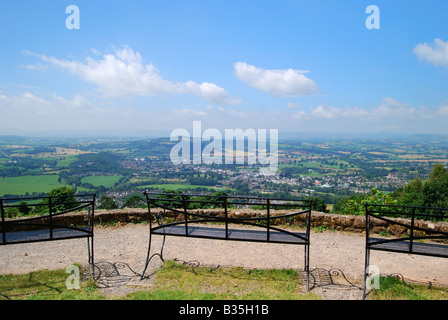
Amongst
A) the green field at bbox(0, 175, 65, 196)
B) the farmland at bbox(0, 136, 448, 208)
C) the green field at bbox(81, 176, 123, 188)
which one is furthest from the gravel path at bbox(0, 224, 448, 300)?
the green field at bbox(81, 176, 123, 188)

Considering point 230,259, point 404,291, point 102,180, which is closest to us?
point 404,291

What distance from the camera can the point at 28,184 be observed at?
3484 centimetres

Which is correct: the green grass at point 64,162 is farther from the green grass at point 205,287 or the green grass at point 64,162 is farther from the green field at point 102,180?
the green grass at point 205,287

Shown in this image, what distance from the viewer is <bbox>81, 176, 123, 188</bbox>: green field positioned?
36.6 m

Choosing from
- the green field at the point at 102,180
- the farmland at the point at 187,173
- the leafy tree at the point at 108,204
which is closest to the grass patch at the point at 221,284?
the leafy tree at the point at 108,204

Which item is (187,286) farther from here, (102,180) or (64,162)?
(64,162)

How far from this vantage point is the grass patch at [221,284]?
322 cm

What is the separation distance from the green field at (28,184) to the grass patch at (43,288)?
1248 inches

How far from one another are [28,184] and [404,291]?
41.0m

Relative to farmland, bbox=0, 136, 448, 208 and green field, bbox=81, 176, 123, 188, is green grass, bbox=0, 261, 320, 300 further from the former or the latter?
green field, bbox=81, 176, 123, 188

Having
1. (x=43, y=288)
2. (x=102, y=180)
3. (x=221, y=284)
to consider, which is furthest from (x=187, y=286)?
(x=102, y=180)

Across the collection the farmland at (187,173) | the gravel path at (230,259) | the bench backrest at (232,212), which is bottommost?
the farmland at (187,173)

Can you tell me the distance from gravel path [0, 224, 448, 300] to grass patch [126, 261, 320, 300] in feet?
0.83
